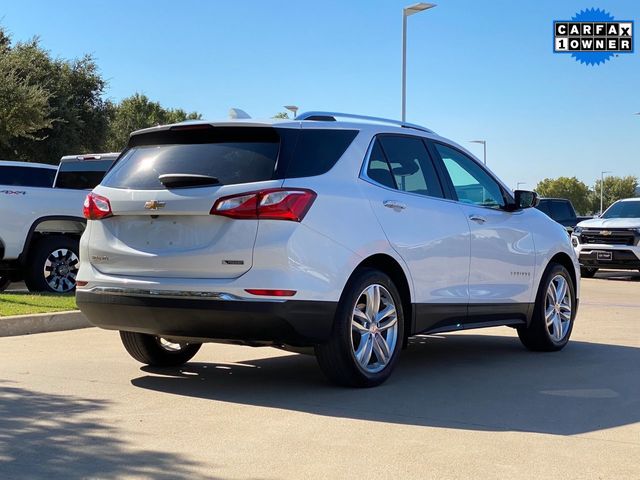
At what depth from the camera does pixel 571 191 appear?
11569 cm

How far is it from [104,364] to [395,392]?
2.51 metres

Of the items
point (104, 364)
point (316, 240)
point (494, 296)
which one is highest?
point (316, 240)

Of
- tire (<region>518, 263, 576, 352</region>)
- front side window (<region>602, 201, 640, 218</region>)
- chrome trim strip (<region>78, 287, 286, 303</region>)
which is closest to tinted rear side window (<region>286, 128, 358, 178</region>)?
chrome trim strip (<region>78, 287, 286, 303</region>)

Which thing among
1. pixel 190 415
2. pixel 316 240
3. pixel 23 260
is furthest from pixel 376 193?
pixel 23 260

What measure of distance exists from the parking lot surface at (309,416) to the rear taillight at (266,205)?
121cm

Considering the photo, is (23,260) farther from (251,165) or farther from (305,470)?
(305,470)

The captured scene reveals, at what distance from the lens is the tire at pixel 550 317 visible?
26.2ft

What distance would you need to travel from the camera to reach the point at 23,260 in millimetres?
11852

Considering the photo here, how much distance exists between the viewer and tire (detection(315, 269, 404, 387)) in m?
5.80

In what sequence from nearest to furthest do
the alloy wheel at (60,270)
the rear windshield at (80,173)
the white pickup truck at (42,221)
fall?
the white pickup truck at (42,221) < the alloy wheel at (60,270) < the rear windshield at (80,173)

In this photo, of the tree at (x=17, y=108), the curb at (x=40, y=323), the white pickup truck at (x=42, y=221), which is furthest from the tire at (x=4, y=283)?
the tree at (x=17, y=108)

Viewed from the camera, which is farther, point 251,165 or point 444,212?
point 444,212

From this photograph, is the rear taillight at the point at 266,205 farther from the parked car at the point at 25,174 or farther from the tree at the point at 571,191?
the tree at the point at 571,191

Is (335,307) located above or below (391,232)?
below
